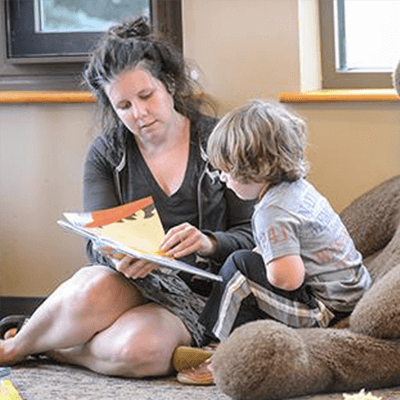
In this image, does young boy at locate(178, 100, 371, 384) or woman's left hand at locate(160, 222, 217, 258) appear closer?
young boy at locate(178, 100, 371, 384)

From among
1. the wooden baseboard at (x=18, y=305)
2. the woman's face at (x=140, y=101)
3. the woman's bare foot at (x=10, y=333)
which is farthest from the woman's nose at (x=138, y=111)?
the wooden baseboard at (x=18, y=305)

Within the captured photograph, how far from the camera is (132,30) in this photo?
2754 millimetres

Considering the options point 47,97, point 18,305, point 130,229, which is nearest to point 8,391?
point 130,229

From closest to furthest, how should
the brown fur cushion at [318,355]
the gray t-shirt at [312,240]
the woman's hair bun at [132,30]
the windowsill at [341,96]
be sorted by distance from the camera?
the brown fur cushion at [318,355], the gray t-shirt at [312,240], the woman's hair bun at [132,30], the windowsill at [341,96]

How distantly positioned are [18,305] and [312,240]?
3.80ft

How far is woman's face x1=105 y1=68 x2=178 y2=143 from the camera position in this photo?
2.64 m

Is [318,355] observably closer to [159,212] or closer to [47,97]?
[159,212]

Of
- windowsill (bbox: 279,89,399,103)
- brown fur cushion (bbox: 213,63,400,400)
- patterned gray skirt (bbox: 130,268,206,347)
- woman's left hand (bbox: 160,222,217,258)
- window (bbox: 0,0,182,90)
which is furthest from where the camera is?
window (bbox: 0,0,182,90)

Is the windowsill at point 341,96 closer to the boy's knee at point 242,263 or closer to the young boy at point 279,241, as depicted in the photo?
the young boy at point 279,241

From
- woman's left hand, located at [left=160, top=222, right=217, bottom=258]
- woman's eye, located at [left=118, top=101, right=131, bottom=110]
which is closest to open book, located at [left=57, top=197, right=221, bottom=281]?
woman's left hand, located at [left=160, top=222, right=217, bottom=258]

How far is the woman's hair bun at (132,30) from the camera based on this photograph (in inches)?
108

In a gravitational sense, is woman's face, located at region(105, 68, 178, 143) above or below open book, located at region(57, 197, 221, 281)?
above

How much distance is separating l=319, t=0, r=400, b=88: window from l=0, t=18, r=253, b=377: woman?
Answer: 46 cm

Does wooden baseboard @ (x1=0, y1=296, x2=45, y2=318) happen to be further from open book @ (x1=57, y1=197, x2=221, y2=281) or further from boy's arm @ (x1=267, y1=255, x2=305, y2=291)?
boy's arm @ (x1=267, y1=255, x2=305, y2=291)
